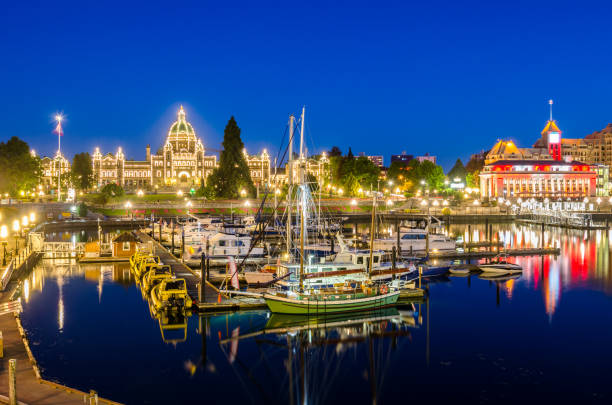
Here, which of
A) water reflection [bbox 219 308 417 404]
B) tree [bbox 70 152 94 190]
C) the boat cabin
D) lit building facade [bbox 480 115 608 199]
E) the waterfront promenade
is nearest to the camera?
the waterfront promenade

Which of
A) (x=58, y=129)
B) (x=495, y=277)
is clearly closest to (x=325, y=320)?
(x=495, y=277)

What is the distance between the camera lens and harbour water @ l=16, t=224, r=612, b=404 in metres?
22.0

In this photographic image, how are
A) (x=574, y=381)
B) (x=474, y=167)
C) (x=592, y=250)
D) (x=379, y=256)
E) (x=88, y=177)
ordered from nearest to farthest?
(x=574, y=381) < (x=379, y=256) < (x=592, y=250) < (x=88, y=177) < (x=474, y=167)

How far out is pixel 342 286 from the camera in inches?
1309

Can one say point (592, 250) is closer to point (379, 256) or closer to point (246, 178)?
point (379, 256)

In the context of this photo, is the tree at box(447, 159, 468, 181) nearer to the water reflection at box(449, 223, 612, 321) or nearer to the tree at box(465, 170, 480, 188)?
the tree at box(465, 170, 480, 188)

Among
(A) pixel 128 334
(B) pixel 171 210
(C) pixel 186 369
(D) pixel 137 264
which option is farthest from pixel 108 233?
(C) pixel 186 369

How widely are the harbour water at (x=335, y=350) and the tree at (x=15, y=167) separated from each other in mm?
61977

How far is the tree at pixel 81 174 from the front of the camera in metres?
155

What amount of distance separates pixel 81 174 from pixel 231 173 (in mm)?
68211

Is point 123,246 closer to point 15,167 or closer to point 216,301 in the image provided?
point 216,301

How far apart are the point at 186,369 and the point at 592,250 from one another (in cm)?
5548

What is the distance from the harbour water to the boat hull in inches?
21.6

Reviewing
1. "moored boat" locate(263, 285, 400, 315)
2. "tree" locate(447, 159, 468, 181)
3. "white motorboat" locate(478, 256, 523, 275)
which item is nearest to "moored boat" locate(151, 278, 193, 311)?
"moored boat" locate(263, 285, 400, 315)
